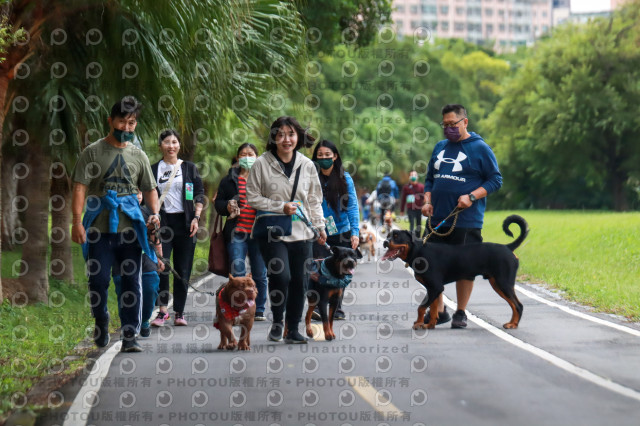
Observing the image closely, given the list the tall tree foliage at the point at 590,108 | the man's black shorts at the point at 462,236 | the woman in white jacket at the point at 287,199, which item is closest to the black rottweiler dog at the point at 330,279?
the woman in white jacket at the point at 287,199

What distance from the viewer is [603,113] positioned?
177 feet

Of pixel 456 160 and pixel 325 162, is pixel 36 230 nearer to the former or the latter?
pixel 325 162

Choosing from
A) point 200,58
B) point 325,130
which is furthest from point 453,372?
point 325,130

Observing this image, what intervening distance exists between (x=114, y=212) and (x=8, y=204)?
789 inches

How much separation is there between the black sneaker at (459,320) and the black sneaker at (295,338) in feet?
5.93

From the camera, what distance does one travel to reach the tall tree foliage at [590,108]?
54.0m

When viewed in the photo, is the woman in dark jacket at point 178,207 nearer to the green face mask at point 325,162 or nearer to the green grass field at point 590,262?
the green face mask at point 325,162

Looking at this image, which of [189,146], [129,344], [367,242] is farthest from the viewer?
[189,146]

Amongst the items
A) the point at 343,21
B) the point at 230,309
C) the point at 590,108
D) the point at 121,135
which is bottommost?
the point at 230,309

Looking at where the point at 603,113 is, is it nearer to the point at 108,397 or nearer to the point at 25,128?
the point at 25,128

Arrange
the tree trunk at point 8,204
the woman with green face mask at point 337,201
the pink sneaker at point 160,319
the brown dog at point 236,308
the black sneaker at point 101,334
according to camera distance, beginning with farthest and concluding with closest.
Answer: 1. the tree trunk at point 8,204
2. the pink sneaker at point 160,319
3. the woman with green face mask at point 337,201
4. the black sneaker at point 101,334
5. the brown dog at point 236,308

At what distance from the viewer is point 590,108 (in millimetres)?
53875

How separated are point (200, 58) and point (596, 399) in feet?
26.8

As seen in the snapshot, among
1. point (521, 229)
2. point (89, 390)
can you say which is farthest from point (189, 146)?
point (89, 390)
